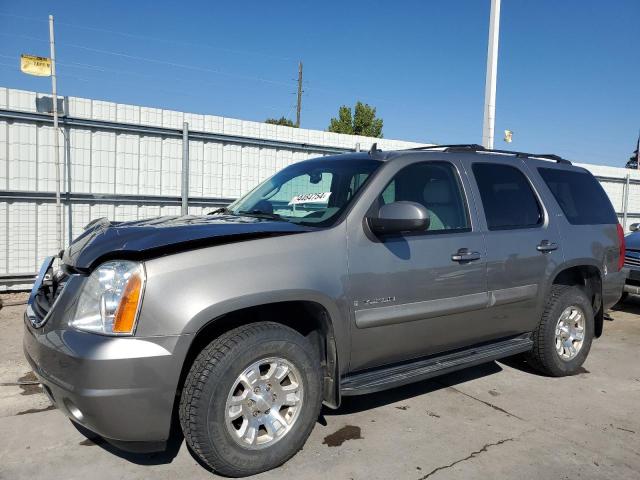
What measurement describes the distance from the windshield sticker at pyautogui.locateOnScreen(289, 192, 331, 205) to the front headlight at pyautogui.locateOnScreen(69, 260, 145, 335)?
1.45 meters

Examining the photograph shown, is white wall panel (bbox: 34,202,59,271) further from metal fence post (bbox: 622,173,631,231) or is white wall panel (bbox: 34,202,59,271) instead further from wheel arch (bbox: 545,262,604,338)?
metal fence post (bbox: 622,173,631,231)

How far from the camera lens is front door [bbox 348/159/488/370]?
3164 mm

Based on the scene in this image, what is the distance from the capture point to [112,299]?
2514 mm

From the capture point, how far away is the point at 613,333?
6.58m

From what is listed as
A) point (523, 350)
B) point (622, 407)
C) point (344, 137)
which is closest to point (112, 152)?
point (344, 137)

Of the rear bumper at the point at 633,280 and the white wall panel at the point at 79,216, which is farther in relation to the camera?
the white wall panel at the point at 79,216

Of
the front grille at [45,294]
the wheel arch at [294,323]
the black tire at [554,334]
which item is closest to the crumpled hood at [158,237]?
the front grille at [45,294]

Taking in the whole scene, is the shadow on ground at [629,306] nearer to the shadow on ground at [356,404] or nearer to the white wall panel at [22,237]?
the shadow on ground at [356,404]

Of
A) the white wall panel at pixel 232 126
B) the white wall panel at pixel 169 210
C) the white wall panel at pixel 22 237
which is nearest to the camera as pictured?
the white wall panel at pixel 22 237

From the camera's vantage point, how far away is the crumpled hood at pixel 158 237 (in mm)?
2596

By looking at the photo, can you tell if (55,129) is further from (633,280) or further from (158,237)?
(633,280)

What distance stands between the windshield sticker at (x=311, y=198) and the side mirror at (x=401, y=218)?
0.52m

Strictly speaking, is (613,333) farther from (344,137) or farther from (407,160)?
(344,137)

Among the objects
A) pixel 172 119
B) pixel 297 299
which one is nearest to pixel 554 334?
pixel 297 299
